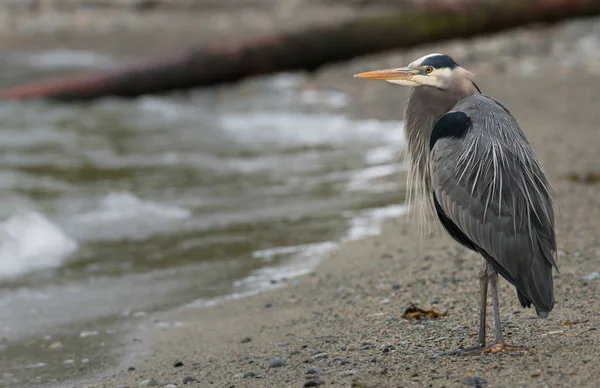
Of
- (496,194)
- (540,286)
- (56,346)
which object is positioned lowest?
(56,346)

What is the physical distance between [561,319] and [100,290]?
311cm

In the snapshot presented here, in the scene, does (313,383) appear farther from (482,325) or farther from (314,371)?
(482,325)

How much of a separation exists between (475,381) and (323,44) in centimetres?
824

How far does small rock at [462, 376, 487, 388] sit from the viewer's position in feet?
12.1

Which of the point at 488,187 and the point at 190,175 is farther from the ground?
the point at 488,187

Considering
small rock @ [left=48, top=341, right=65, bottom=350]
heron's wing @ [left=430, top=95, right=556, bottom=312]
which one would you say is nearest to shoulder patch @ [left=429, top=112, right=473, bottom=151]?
heron's wing @ [left=430, top=95, right=556, bottom=312]

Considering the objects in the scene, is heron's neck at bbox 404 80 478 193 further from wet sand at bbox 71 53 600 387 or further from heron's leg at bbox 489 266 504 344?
wet sand at bbox 71 53 600 387

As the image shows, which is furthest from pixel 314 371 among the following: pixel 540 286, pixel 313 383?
pixel 540 286

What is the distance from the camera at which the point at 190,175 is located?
962cm

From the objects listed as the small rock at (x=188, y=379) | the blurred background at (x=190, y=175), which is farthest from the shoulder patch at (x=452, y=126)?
the small rock at (x=188, y=379)

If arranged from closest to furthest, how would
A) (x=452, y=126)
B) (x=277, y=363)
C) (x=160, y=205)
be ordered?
1. (x=452, y=126)
2. (x=277, y=363)
3. (x=160, y=205)

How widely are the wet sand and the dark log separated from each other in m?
4.62

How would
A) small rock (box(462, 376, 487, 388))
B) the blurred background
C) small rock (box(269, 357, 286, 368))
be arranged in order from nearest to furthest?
small rock (box(462, 376, 487, 388)), small rock (box(269, 357, 286, 368)), the blurred background

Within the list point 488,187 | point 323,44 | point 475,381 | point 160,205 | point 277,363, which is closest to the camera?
point 475,381
